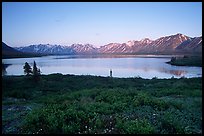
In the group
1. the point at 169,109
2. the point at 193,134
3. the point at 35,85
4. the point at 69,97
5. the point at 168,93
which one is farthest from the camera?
the point at 35,85

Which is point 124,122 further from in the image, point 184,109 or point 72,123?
point 184,109

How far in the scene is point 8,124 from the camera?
10.7m

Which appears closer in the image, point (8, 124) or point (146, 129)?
point (146, 129)

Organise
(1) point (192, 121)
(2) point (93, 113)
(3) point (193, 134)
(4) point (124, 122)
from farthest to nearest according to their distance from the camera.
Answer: (2) point (93, 113), (1) point (192, 121), (4) point (124, 122), (3) point (193, 134)

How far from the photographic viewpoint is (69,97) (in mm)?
17969

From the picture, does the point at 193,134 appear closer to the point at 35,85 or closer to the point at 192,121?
the point at 192,121

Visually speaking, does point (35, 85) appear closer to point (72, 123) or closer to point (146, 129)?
point (72, 123)

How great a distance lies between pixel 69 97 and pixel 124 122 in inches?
364

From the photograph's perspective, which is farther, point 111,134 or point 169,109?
point 169,109

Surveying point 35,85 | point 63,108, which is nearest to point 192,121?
point 63,108

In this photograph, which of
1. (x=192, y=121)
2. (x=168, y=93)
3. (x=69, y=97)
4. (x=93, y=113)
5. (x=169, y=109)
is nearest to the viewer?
(x=192, y=121)

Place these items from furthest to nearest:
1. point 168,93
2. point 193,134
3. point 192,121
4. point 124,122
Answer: point 168,93 → point 192,121 → point 124,122 → point 193,134

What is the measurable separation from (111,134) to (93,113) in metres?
2.53

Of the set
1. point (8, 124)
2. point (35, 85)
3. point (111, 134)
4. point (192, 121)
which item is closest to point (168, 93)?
point (192, 121)
